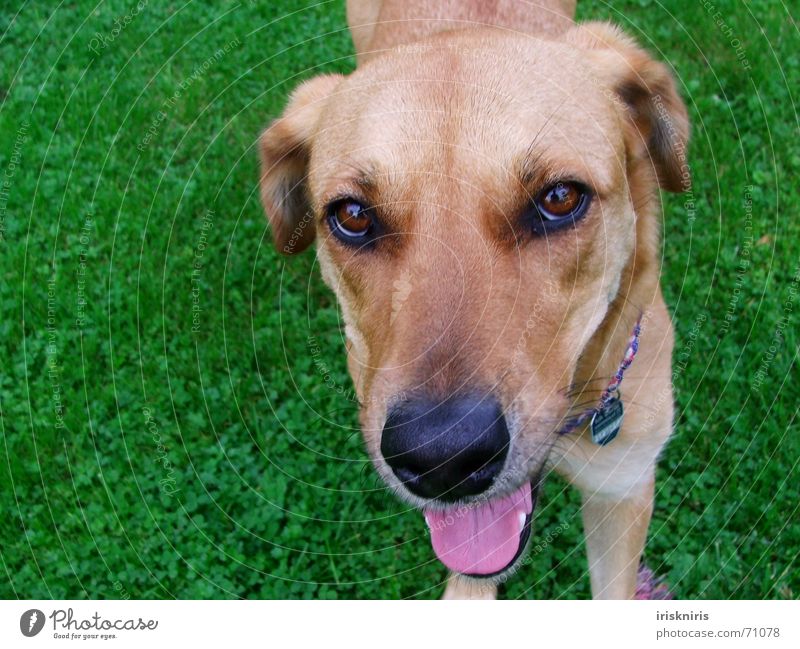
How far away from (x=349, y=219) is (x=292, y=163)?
3.75 feet

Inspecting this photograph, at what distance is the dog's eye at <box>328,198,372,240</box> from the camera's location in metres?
3.36

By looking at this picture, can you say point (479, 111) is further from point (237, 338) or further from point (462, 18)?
point (237, 338)

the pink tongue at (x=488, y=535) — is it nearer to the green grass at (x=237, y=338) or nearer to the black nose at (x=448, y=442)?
the black nose at (x=448, y=442)

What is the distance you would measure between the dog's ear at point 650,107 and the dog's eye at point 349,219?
1.40 metres

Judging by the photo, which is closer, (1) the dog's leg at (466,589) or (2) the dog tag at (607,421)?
(2) the dog tag at (607,421)

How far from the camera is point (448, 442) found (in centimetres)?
269

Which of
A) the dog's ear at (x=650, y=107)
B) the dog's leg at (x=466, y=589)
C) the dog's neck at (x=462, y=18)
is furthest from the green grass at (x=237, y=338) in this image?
the dog's neck at (x=462, y=18)

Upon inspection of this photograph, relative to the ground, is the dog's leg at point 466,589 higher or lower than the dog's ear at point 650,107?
lower

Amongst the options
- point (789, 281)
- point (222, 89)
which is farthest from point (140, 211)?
point (789, 281)

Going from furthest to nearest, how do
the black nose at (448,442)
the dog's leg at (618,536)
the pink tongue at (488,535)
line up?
the dog's leg at (618,536) → the pink tongue at (488,535) → the black nose at (448,442)

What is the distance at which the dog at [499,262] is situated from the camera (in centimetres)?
289

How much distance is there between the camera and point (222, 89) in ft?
23.8

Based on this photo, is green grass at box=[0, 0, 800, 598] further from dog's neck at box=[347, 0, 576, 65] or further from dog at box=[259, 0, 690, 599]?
dog's neck at box=[347, 0, 576, 65]

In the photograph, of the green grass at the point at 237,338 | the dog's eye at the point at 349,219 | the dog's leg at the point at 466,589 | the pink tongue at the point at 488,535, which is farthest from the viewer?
the green grass at the point at 237,338
